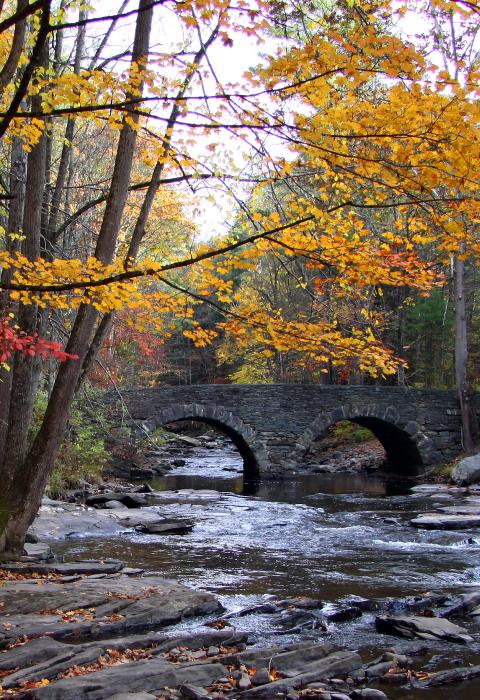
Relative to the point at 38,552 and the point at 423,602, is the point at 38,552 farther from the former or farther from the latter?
the point at 423,602

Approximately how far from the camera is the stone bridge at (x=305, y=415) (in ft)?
69.3

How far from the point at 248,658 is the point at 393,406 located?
17882mm

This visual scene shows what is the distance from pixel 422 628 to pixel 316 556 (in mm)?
3783

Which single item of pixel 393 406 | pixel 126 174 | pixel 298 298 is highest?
pixel 298 298

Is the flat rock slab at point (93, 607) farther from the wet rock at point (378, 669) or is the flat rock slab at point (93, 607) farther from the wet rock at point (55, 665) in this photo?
the wet rock at point (378, 669)

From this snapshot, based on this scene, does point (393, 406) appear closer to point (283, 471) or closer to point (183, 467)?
point (283, 471)

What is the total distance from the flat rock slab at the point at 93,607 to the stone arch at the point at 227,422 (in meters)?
13.9

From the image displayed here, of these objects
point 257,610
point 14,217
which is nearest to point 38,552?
point 257,610

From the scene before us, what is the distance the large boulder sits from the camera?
57.8ft

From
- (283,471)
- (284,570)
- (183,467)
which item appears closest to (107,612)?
(284,570)

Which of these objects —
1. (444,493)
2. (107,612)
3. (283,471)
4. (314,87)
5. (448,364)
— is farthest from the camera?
(448,364)

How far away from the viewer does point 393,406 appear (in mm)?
21812

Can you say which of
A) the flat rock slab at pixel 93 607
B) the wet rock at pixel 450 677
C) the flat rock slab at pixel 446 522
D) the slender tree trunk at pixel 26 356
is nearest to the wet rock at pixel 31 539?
the slender tree trunk at pixel 26 356

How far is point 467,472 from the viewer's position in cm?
1778
